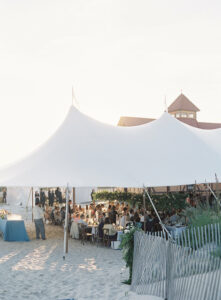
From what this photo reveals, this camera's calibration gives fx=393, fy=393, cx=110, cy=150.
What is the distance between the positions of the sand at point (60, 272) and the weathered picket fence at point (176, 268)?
31cm

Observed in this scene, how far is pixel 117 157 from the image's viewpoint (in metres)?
12.4

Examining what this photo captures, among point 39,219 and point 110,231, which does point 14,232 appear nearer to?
point 39,219

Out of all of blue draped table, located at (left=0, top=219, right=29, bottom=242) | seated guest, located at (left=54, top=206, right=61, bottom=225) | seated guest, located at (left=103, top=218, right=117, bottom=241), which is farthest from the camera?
seated guest, located at (left=54, top=206, right=61, bottom=225)

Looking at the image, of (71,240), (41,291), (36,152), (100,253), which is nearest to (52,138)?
(36,152)

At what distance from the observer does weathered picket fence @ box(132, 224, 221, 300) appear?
5.53 meters

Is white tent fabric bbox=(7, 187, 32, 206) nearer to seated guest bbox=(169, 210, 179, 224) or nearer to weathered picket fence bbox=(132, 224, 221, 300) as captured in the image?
seated guest bbox=(169, 210, 179, 224)

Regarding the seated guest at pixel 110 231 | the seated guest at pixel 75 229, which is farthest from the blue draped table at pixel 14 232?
the seated guest at pixel 110 231

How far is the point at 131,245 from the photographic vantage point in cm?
758

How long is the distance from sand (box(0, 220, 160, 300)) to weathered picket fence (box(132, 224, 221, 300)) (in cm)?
31

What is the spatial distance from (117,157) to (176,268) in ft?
21.3

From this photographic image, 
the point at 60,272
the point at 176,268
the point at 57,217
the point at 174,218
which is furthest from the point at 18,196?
the point at 176,268

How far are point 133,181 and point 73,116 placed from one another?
3847mm

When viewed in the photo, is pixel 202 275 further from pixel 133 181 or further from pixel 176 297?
pixel 133 181

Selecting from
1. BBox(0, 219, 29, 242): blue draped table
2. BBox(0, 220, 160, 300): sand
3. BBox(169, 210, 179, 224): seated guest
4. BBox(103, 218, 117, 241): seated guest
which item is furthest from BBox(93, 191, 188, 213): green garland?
BBox(0, 219, 29, 242): blue draped table
